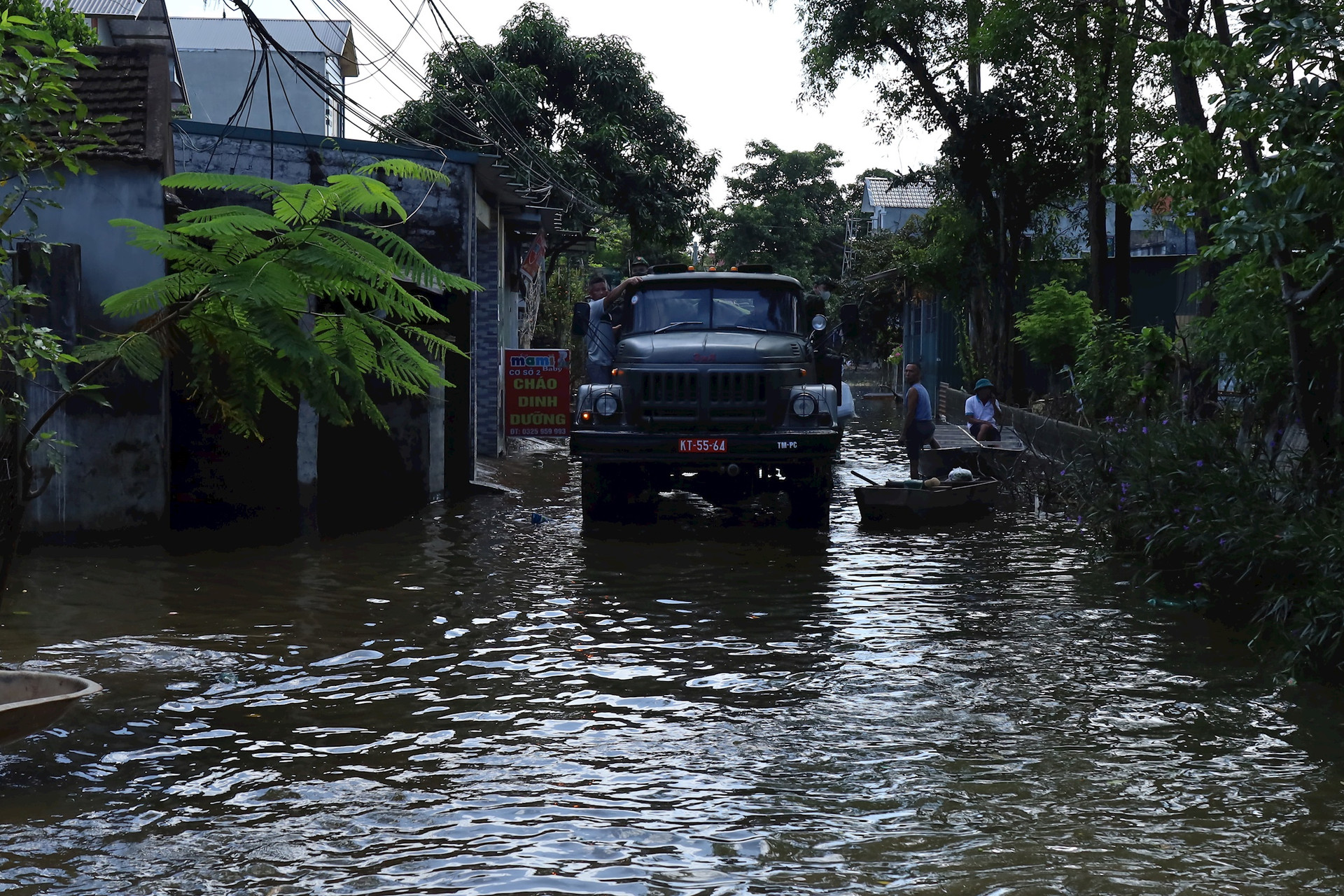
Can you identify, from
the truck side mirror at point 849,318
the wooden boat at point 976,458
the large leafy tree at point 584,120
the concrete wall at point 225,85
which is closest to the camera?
the truck side mirror at point 849,318

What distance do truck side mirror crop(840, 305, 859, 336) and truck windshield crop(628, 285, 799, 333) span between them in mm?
580

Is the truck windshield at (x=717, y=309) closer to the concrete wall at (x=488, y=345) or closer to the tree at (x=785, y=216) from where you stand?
the concrete wall at (x=488, y=345)

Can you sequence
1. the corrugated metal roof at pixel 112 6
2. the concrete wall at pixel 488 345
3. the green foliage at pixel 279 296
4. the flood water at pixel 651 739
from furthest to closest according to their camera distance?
the corrugated metal roof at pixel 112 6 < the concrete wall at pixel 488 345 < the green foliage at pixel 279 296 < the flood water at pixel 651 739

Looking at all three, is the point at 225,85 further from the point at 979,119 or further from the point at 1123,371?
the point at 1123,371

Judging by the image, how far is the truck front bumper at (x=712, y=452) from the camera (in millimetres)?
13297

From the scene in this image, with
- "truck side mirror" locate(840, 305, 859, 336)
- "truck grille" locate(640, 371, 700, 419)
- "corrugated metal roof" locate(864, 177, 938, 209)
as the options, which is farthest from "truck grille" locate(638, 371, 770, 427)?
"corrugated metal roof" locate(864, 177, 938, 209)

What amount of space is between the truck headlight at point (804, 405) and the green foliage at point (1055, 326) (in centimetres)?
1191

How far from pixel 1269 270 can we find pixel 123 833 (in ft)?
26.1

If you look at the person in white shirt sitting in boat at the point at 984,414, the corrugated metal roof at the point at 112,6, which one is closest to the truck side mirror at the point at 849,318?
the person in white shirt sitting in boat at the point at 984,414

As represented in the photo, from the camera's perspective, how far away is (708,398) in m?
13.5

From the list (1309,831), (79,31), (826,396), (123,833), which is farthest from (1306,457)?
(79,31)

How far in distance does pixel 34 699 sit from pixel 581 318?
31.0ft

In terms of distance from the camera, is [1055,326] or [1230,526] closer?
[1230,526]

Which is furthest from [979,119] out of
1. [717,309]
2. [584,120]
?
[717,309]
